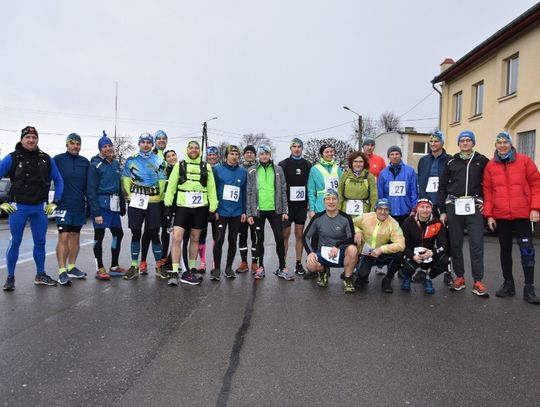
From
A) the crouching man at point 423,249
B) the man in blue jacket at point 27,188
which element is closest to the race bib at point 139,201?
the man in blue jacket at point 27,188

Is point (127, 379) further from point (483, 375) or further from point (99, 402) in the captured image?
point (483, 375)

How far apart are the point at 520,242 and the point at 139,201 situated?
518 centimetres

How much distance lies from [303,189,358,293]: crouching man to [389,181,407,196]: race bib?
0.91 meters

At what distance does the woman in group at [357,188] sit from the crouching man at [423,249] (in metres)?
0.66

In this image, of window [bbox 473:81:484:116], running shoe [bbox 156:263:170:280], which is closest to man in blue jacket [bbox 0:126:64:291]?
running shoe [bbox 156:263:170:280]

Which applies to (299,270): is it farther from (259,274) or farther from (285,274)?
(259,274)

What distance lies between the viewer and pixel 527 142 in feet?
51.4

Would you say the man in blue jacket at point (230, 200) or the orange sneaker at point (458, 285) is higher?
the man in blue jacket at point (230, 200)

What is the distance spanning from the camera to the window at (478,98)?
19.2 m

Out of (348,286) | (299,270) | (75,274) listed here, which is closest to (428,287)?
(348,286)

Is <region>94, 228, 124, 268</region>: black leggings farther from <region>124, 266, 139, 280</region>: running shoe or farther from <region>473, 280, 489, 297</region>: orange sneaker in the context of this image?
<region>473, 280, 489, 297</region>: orange sneaker

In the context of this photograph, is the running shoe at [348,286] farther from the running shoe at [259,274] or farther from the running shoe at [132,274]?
the running shoe at [132,274]

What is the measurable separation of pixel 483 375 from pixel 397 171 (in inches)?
148

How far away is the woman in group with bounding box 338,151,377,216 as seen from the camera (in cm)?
649
